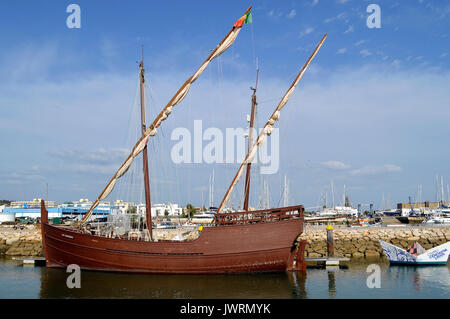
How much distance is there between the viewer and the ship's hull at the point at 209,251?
72.7 ft

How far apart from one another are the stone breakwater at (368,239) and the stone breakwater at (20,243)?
80.8ft

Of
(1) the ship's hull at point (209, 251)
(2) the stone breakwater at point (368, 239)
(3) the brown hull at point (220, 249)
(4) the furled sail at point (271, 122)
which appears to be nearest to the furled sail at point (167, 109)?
(1) the ship's hull at point (209, 251)

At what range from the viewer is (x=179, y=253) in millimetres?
22609

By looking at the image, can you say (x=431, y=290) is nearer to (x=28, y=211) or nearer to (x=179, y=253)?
(x=179, y=253)

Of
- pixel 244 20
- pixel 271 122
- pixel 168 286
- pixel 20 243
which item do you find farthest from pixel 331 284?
pixel 20 243

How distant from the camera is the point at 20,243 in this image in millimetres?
36688

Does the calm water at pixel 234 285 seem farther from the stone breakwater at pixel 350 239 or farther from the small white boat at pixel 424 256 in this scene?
the stone breakwater at pixel 350 239

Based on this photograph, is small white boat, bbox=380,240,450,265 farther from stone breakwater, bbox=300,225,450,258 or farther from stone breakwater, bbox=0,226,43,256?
stone breakwater, bbox=0,226,43,256

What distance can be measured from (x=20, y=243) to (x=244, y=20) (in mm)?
30140

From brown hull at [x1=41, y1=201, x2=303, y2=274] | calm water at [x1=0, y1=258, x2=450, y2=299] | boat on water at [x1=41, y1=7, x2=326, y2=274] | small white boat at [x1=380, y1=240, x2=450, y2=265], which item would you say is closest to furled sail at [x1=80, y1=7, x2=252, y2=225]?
boat on water at [x1=41, y1=7, x2=326, y2=274]

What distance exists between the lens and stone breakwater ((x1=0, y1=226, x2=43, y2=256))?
114 feet

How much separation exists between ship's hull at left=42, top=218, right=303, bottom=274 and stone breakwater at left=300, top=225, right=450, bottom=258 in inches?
396

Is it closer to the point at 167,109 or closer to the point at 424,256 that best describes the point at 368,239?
the point at 424,256

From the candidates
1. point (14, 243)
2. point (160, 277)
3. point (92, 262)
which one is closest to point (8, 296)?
point (92, 262)
